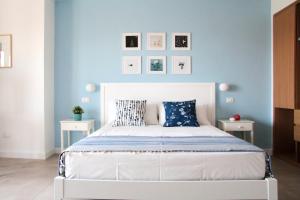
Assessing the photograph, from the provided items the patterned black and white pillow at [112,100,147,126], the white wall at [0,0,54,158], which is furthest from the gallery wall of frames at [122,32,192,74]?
the white wall at [0,0,54,158]

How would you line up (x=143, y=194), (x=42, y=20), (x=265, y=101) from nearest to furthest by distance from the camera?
(x=143, y=194)
(x=42, y=20)
(x=265, y=101)

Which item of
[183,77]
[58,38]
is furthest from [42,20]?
A: [183,77]

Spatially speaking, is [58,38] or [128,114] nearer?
[128,114]

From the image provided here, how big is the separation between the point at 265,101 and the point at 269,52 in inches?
31.4

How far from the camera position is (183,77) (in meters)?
4.12

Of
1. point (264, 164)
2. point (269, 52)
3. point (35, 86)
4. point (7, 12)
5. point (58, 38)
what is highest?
point (7, 12)

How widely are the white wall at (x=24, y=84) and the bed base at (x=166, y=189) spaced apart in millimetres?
2071

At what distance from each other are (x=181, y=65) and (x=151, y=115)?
3.24 feet

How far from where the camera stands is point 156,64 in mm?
4117

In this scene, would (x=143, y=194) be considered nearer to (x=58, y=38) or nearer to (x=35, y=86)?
(x=35, y=86)

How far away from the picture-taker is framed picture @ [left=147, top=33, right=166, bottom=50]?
13.4 feet

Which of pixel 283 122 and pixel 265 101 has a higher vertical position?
pixel 265 101

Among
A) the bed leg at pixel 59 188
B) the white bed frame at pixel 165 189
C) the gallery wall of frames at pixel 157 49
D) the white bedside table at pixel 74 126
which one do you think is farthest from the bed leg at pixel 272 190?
the white bedside table at pixel 74 126

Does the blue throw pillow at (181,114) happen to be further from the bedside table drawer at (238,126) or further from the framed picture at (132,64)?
the framed picture at (132,64)
